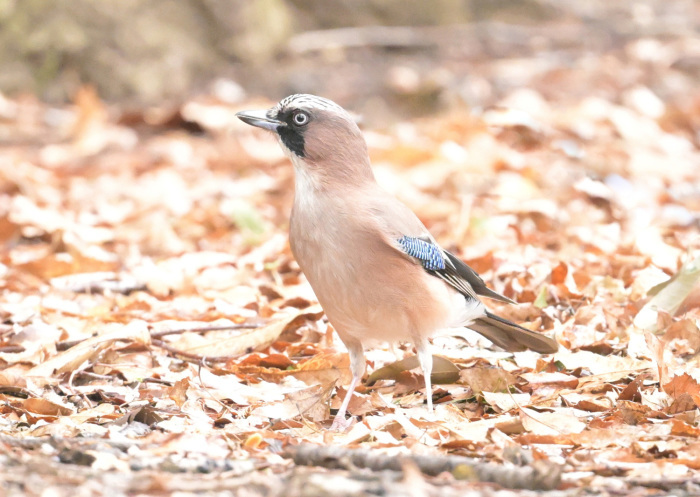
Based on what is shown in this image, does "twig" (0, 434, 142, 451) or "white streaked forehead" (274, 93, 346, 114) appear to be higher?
"white streaked forehead" (274, 93, 346, 114)

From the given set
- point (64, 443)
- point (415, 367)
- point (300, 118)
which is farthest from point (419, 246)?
point (64, 443)

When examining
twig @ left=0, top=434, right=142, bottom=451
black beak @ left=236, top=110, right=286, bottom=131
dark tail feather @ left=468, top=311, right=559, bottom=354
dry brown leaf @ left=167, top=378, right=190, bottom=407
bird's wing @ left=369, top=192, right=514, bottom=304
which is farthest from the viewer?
black beak @ left=236, top=110, right=286, bottom=131

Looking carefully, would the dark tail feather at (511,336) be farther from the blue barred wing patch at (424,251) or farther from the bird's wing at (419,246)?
the blue barred wing patch at (424,251)

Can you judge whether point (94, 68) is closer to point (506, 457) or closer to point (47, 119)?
point (47, 119)

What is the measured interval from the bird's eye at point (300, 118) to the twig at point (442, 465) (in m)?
1.91

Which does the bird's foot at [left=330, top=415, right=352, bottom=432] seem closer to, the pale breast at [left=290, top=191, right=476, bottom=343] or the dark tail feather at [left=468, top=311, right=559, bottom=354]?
the pale breast at [left=290, top=191, right=476, bottom=343]

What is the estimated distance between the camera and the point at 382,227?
4285mm

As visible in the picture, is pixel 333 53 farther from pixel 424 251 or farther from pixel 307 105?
pixel 424 251

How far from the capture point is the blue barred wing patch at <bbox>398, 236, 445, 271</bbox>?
14.3 feet

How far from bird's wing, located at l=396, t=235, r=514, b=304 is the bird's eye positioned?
0.77m

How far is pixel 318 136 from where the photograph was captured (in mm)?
4594

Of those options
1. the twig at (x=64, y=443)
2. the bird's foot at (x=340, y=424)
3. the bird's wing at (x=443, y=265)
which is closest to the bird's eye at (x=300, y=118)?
the bird's wing at (x=443, y=265)

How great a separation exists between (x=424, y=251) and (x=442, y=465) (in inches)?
63.8

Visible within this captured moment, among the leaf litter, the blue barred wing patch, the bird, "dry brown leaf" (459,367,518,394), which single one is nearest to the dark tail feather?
the bird
